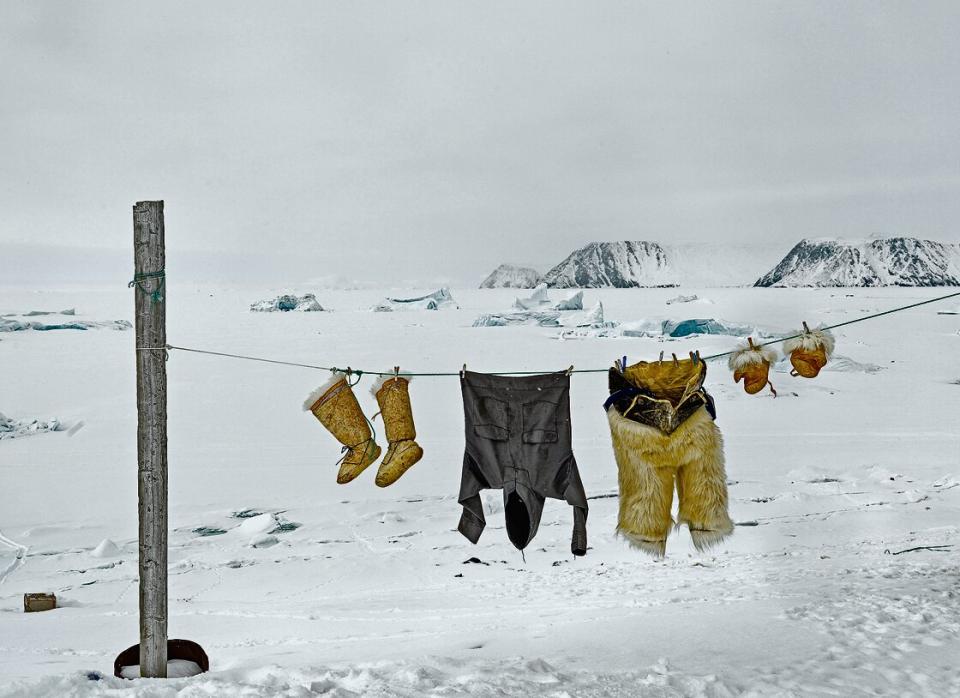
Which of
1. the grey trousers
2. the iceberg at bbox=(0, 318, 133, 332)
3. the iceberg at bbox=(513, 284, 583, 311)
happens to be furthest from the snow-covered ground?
the iceberg at bbox=(513, 284, 583, 311)

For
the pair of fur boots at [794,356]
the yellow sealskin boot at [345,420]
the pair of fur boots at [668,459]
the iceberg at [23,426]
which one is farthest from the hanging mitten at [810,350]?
the iceberg at [23,426]

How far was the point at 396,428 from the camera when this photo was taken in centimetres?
425

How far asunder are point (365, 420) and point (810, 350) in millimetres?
2616

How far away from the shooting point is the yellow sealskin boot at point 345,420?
424 cm

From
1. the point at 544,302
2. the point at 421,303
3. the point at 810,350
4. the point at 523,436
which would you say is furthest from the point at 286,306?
the point at 810,350

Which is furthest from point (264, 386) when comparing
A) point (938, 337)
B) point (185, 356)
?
point (938, 337)

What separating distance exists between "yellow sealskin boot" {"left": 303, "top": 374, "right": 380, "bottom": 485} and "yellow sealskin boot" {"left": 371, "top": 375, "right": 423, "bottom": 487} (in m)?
0.13

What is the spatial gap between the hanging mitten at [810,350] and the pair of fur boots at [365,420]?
2.25 metres

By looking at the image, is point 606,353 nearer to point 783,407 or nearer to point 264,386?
point 783,407

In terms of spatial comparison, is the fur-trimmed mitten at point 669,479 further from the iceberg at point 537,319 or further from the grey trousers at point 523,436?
the iceberg at point 537,319

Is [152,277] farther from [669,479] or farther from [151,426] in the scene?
[669,479]

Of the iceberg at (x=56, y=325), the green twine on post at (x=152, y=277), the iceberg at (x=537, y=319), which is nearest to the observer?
the green twine on post at (x=152, y=277)

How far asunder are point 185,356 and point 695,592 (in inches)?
481

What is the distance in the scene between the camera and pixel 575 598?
17.0 ft
